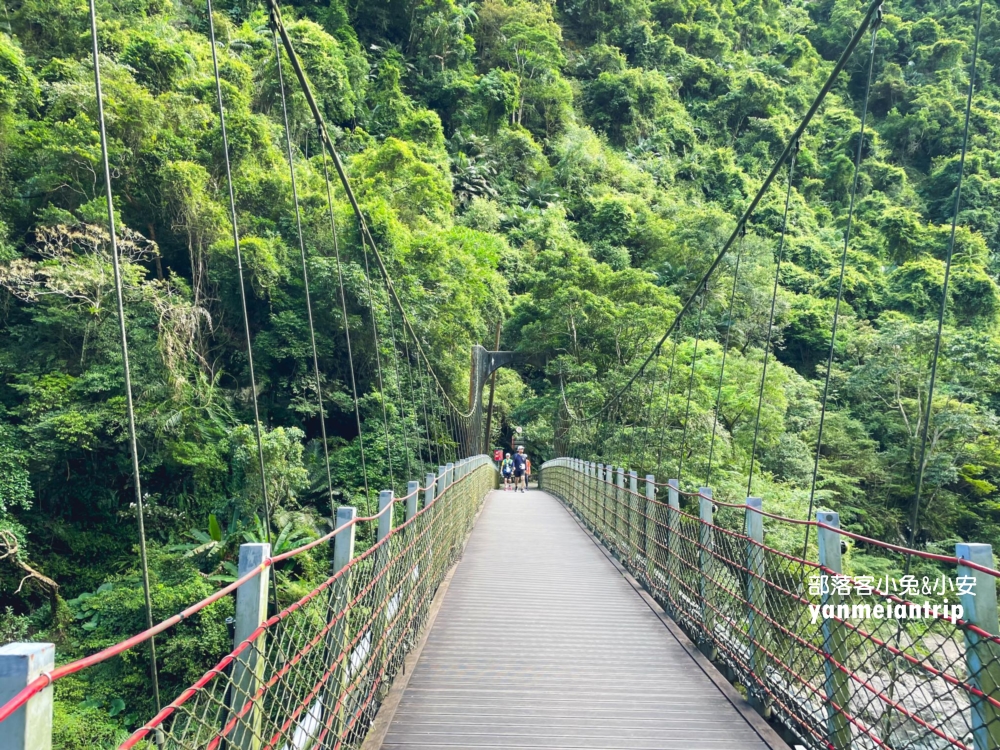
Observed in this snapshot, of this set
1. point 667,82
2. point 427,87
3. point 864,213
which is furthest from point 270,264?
point 667,82

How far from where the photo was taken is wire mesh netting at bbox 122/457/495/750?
1.02 m

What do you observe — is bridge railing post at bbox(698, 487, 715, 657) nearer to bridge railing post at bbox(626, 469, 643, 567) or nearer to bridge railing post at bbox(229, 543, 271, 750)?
bridge railing post at bbox(626, 469, 643, 567)

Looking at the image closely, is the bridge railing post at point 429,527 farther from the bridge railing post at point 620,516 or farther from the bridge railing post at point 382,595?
the bridge railing post at point 620,516

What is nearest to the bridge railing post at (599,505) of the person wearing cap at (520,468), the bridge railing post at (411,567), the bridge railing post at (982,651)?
the bridge railing post at (411,567)

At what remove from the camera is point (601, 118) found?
29.0 metres

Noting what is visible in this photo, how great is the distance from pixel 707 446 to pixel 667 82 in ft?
82.3

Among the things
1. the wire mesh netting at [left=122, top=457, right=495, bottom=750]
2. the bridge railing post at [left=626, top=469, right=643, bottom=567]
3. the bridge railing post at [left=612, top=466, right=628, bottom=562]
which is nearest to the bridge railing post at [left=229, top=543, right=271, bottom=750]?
the wire mesh netting at [left=122, top=457, right=495, bottom=750]

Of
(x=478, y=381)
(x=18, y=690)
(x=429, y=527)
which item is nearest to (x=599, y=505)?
(x=429, y=527)

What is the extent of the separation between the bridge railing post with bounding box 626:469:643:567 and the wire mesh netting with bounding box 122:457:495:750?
1529mm

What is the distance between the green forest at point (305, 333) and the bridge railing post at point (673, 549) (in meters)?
1.49

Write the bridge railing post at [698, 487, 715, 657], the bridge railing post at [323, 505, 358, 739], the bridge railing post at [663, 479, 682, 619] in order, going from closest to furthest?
the bridge railing post at [323, 505, 358, 739] → the bridge railing post at [698, 487, 715, 657] → the bridge railing post at [663, 479, 682, 619]

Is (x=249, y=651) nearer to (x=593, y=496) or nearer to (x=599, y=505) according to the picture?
(x=599, y=505)

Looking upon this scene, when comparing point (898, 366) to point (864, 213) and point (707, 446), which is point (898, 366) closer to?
point (707, 446)

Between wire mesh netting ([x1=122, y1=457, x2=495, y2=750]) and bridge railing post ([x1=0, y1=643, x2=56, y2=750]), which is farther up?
bridge railing post ([x1=0, y1=643, x2=56, y2=750])
